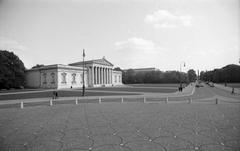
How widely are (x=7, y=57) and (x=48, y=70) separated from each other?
14.7m

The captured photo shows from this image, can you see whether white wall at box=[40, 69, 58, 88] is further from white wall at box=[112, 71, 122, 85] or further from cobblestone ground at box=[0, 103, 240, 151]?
cobblestone ground at box=[0, 103, 240, 151]

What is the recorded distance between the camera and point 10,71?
53375 mm

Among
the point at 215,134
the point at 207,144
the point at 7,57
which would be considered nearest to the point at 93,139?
the point at 207,144

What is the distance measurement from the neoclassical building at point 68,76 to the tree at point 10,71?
691cm

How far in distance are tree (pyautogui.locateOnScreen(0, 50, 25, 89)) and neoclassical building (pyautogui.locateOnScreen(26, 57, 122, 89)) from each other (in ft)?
22.7

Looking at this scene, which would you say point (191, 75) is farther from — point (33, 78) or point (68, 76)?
point (33, 78)

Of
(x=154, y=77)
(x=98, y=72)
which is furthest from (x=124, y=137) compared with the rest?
(x=154, y=77)

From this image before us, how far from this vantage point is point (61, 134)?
6629 mm

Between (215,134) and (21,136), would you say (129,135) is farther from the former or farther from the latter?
(21,136)

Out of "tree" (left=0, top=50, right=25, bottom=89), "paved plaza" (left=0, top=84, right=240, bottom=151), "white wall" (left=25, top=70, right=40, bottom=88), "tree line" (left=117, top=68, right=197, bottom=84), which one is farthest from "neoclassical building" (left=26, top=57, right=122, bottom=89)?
"paved plaza" (left=0, top=84, right=240, bottom=151)

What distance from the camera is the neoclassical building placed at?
57.3m

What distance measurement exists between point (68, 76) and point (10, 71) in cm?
2068

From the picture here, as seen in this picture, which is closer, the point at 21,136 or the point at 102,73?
the point at 21,136

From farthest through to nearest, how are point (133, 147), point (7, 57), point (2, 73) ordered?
point (7, 57), point (2, 73), point (133, 147)
